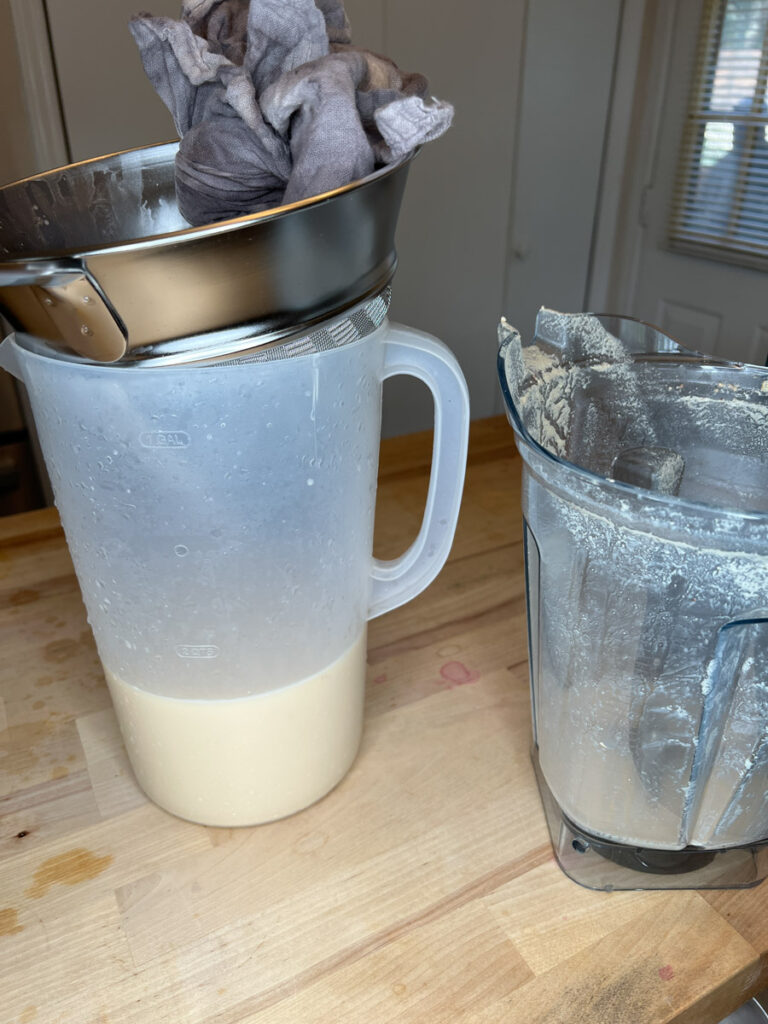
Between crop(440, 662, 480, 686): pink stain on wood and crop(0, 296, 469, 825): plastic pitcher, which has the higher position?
crop(0, 296, 469, 825): plastic pitcher

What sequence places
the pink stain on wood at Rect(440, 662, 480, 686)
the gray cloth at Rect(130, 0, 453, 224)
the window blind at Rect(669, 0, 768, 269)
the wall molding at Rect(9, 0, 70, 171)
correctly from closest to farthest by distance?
the gray cloth at Rect(130, 0, 453, 224) < the pink stain on wood at Rect(440, 662, 480, 686) < the wall molding at Rect(9, 0, 70, 171) < the window blind at Rect(669, 0, 768, 269)

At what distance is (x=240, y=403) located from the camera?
0.30 m

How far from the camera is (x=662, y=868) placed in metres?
0.36

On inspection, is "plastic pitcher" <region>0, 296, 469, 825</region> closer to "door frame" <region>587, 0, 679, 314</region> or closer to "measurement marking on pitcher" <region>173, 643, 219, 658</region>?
"measurement marking on pitcher" <region>173, 643, 219, 658</region>

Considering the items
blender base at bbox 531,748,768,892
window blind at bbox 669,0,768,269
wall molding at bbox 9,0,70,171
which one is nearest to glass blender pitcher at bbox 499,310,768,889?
blender base at bbox 531,748,768,892

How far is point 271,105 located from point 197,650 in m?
0.22

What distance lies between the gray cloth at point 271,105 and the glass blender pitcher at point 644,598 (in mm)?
98

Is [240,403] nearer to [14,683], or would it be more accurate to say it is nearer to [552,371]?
[552,371]

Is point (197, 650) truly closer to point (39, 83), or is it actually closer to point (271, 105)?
point (271, 105)

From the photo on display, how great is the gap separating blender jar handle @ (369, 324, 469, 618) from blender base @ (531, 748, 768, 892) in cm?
14

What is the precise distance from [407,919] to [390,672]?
165 millimetres

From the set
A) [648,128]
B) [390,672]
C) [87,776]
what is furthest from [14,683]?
[648,128]

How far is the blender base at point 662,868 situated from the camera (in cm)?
36

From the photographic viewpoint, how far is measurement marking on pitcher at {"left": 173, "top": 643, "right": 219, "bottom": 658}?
348 mm
